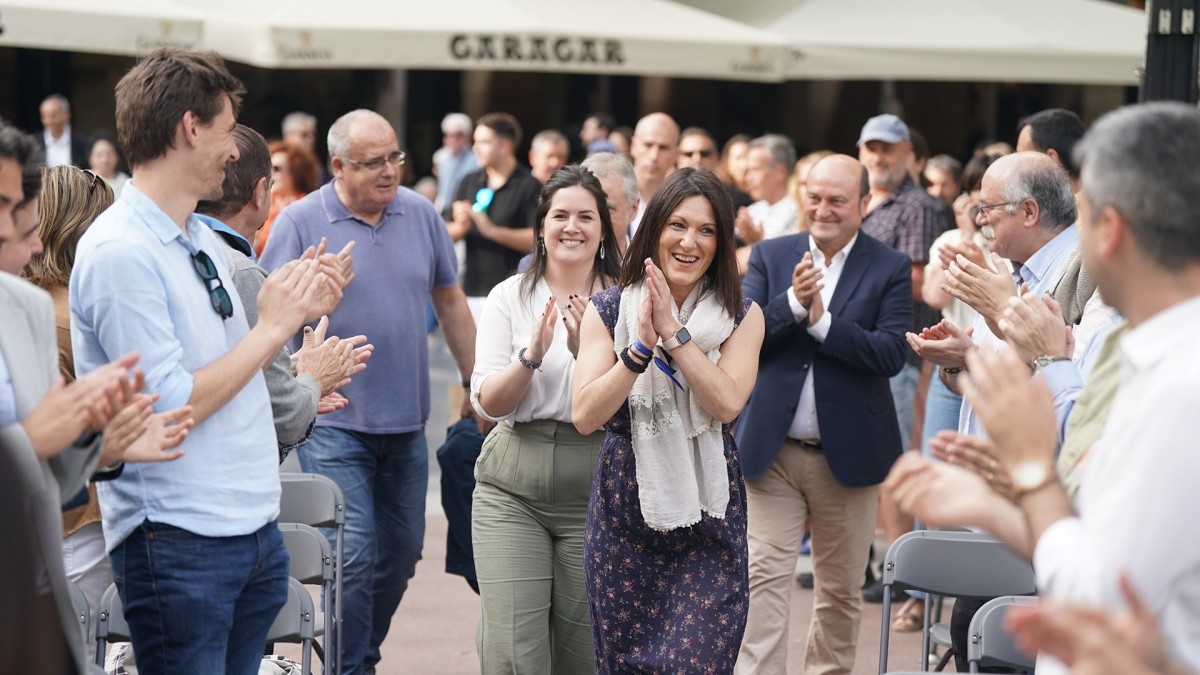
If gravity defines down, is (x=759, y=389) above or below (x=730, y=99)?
below

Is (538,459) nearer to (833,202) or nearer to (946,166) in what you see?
(833,202)

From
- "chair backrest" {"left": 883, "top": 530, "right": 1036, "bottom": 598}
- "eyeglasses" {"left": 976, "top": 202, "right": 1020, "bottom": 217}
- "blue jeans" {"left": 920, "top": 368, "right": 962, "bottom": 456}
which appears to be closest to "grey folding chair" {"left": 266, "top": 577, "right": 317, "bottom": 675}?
"chair backrest" {"left": 883, "top": 530, "right": 1036, "bottom": 598}

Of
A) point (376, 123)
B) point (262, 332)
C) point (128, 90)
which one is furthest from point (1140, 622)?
point (376, 123)

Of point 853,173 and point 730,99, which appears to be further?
point 730,99

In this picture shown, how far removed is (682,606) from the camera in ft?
14.3

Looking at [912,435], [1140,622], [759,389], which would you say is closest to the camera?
[1140,622]

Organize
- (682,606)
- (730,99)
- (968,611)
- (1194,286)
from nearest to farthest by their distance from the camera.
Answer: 1. (1194,286)
2. (682,606)
3. (968,611)
4. (730,99)

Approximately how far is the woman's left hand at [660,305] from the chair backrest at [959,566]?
1.13 meters

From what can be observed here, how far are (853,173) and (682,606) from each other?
2.12m

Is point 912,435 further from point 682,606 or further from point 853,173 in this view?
point 682,606

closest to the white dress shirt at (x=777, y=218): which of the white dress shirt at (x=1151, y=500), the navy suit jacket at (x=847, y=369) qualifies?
the navy suit jacket at (x=847, y=369)

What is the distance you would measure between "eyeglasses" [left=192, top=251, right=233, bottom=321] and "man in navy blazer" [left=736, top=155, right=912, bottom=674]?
255cm

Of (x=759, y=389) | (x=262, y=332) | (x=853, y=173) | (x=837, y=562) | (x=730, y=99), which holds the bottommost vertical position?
(x=837, y=562)

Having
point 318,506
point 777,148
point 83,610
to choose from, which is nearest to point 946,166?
point 777,148
